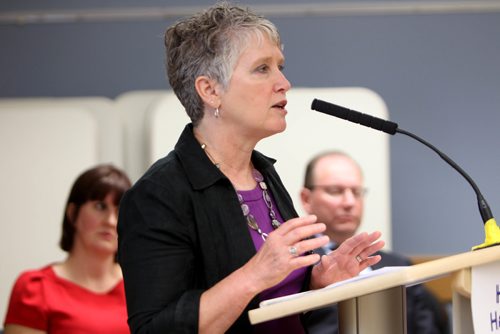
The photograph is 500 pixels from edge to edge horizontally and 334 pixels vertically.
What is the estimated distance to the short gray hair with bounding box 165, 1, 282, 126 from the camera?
199 centimetres

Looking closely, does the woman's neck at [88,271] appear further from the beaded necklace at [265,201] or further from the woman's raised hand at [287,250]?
the woman's raised hand at [287,250]

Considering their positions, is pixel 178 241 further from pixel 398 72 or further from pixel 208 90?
pixel 398 72

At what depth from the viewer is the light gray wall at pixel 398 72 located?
180 inches

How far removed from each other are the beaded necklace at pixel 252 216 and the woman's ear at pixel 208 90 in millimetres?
186

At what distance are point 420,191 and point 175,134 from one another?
1.17 m

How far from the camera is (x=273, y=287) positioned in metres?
1.93

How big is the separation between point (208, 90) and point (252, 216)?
268 millimetres

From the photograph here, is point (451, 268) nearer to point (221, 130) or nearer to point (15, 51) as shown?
point (221, 130)

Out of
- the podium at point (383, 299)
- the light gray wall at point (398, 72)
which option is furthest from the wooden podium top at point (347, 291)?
the light gray wall at point (398, 72)

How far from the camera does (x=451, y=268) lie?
5.35 ft

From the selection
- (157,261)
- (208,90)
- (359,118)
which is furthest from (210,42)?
(157,261)

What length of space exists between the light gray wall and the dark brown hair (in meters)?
0.91

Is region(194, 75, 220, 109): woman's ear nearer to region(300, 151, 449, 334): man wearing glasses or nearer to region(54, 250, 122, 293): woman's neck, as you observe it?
region(300, 151, 449, 334): man wearing glasses

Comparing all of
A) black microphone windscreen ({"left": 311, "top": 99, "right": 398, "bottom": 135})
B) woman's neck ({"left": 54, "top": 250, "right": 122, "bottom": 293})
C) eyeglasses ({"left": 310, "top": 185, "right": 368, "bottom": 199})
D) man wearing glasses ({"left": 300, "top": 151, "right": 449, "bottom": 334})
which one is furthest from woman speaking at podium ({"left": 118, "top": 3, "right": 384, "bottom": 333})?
eyeglasses ({"left": 310, "top": 185, "right": 368, "bottom": 199})
